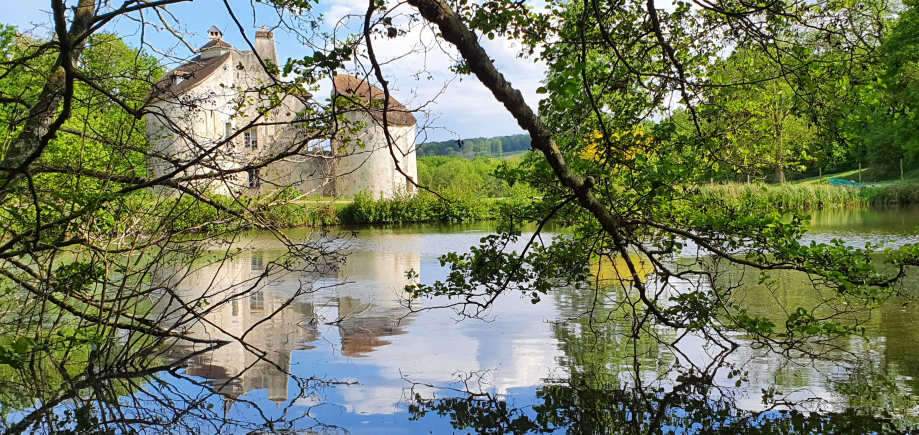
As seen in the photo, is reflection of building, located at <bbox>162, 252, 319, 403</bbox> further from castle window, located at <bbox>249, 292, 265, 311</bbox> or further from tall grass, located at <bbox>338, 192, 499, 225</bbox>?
tall grass, located at <bbox>338, 192, 499, 225</bbox>

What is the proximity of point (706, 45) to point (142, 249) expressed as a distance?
4598mm

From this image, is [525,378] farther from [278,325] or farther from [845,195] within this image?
[845,195]

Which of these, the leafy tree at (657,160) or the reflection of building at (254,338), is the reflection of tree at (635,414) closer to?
the leafy tree at (657,160)

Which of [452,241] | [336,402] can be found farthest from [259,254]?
[336,402]

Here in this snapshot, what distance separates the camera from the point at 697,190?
18.3 feet

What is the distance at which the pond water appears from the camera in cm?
427

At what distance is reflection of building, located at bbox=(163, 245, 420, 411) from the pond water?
0.09 ft

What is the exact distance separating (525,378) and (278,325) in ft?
11.2

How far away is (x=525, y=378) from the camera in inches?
209

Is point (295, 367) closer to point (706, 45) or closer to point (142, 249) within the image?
point (142, 249)

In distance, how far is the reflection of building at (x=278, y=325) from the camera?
5.41 metres

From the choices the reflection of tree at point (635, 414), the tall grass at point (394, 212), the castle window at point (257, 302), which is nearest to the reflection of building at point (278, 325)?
the castle window at point (257, 302)

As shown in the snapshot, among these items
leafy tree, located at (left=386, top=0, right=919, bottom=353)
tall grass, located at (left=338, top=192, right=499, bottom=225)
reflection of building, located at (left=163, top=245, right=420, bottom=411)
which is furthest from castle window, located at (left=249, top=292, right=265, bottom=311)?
tall grass, located at (left=338, top=192, right=499, bottom=225)

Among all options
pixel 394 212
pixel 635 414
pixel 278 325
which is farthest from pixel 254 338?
pixel 394 212
